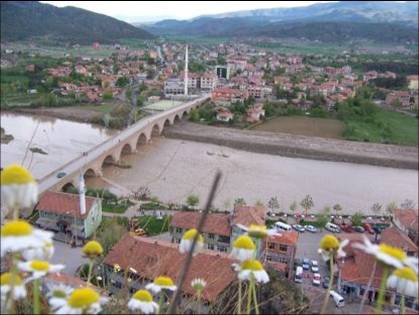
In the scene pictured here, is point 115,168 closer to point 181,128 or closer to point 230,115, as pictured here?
point 181,128

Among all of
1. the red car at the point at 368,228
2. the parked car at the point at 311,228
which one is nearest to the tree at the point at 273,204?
the parked car at the point at 311,228

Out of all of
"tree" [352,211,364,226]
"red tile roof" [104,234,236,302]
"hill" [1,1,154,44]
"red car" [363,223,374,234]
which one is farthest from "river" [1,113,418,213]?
"hill" [1,1,154,44]

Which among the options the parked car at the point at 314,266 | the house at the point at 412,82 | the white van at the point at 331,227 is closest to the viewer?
the parked car at the point at 314,266

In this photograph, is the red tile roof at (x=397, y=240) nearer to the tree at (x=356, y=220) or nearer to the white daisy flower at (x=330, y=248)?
the tree at (x=356, y=220)

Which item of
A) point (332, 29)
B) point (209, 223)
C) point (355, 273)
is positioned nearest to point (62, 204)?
point (209, 223)

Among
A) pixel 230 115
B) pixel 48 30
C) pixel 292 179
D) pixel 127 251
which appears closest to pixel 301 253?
pixel 127 251

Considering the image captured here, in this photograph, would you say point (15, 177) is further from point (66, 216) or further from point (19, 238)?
point (66, 216)
